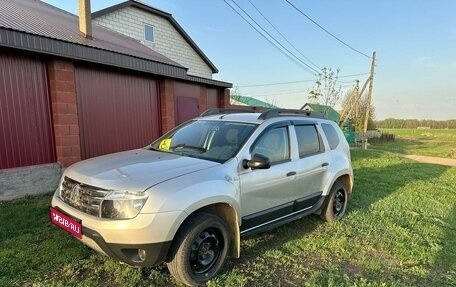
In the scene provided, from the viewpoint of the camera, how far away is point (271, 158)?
3.73 metres

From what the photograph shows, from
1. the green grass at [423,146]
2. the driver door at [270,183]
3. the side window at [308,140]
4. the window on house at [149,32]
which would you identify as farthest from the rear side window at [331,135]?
the green grass at [423,146]

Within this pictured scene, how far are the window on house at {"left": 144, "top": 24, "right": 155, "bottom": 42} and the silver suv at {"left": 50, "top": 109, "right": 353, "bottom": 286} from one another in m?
12.7

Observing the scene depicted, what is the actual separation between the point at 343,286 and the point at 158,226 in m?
1.97

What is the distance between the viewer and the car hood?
8.83 feet

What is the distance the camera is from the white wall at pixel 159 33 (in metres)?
14.2

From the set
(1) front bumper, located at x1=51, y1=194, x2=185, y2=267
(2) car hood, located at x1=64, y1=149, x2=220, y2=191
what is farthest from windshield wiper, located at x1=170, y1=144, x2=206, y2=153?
(1) front bumper, located at x1=51, y1=194, x2=185, y2=267

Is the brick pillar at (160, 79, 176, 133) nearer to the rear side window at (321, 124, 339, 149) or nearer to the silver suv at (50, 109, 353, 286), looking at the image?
the silver suv at (50, 109, 353, 286)

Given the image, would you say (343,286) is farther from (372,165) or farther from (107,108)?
(372,165)

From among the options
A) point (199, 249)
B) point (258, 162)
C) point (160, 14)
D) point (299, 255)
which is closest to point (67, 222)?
point (199, 249)

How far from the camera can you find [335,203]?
5.02m

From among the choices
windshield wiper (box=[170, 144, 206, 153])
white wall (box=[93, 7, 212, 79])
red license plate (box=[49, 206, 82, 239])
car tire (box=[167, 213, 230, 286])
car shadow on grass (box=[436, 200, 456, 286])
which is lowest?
car shadow on grass (box=[436, 200, 456, 286])

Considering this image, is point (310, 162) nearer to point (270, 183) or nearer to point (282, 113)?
point (282, 113)

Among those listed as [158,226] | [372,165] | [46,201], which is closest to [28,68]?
[46,201]

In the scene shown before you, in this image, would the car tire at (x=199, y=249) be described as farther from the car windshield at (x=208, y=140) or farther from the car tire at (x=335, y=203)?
the car tire at (x=335, y=203)
